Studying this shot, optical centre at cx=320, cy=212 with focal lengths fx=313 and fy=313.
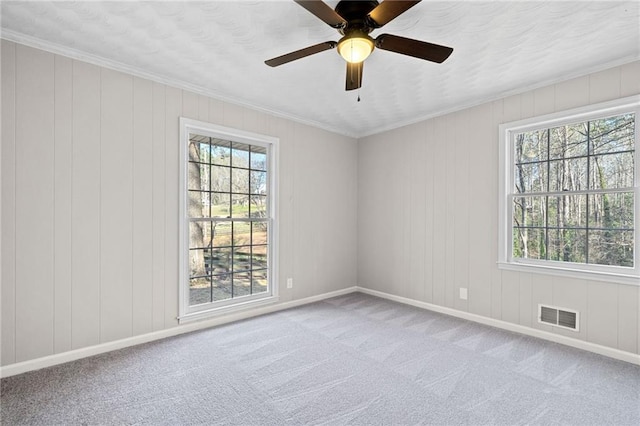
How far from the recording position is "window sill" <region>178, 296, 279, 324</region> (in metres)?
3.24

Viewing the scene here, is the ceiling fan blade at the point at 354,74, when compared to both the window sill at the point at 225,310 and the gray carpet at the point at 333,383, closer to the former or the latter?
the gray carpet at the point at 333,383

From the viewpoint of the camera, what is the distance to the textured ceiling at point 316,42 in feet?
6.75

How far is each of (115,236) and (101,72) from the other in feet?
4.71

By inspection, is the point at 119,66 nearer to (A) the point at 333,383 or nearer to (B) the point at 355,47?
(B) the point at 355,47

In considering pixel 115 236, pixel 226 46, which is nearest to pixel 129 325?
pixel 115 236

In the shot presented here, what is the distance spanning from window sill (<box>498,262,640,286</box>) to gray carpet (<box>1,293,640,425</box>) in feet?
2.17

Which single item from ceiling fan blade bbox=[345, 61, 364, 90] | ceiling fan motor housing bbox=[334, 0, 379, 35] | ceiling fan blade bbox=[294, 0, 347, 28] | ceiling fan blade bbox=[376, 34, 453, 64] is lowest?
ceiling fan blade bbox=[345, 61, 364, 90]

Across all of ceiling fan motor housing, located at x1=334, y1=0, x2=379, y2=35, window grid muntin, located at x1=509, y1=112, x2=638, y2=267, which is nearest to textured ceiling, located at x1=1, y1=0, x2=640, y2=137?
ceiling fan motor housing, located at x1=334, y1=0, x2=379, y2=35

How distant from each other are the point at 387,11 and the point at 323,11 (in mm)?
349

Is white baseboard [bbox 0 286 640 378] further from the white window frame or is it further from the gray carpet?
the white window frame

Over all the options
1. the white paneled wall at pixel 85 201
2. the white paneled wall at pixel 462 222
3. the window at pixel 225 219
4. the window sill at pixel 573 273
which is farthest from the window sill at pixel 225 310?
the window sill at pixel 573 273

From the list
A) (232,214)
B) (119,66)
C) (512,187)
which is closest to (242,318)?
(232,214)

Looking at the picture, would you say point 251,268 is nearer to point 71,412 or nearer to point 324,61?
point 71,412

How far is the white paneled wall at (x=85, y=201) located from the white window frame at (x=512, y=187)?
3027 millimetres
